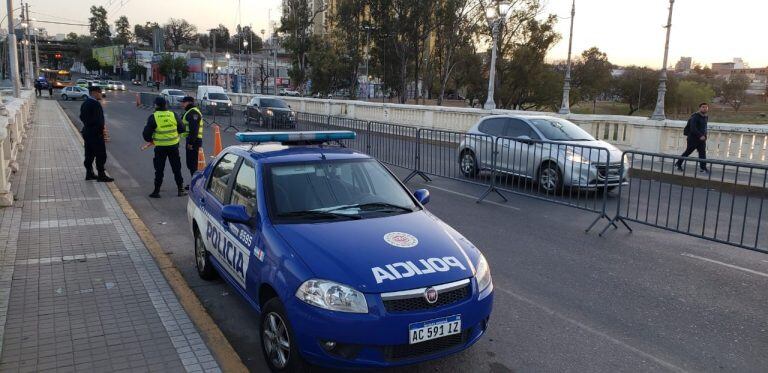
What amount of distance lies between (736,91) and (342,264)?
9630cm

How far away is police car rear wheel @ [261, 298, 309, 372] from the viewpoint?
140 inches

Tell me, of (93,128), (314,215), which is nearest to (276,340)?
(314,215)

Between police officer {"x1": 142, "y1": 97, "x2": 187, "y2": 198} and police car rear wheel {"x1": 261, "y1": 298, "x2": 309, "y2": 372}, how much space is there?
6804 millimetres

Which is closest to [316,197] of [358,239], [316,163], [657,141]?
[316,163]

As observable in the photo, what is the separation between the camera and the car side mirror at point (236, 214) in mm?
4246

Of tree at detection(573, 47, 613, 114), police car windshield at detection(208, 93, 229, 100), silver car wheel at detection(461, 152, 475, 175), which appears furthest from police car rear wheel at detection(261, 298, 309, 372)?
tree at detection(573, 47, 613, 114)

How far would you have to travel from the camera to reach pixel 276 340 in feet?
12.4

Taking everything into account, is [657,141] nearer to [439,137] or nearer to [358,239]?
[439,137]

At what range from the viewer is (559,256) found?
6980 millimetres

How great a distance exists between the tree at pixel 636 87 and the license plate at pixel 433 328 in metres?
76.2

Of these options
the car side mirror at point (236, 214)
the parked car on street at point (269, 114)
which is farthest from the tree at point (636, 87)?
the car side mirror at point (236, 214)

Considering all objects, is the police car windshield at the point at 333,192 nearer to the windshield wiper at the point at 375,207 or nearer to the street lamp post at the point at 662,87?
the windshield wiper at the point at 375,207

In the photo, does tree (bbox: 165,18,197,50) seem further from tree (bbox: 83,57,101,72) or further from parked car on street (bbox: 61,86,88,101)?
parked car on street (bbox: 61,86,88,101)

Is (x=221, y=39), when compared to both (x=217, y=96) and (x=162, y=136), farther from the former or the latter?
(x=162, y=136)
